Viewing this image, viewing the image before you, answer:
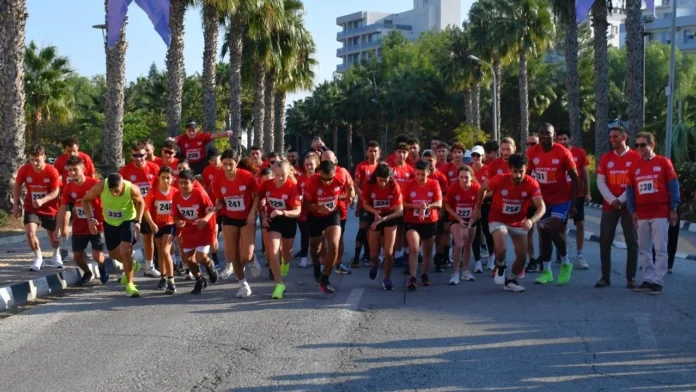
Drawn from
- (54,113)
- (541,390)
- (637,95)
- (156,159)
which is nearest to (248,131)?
(54,113)

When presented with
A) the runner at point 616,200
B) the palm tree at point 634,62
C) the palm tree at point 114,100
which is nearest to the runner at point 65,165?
the palm tree at point 114,100

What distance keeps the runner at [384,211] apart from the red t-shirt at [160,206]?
8.00ft

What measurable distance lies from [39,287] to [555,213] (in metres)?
6.71

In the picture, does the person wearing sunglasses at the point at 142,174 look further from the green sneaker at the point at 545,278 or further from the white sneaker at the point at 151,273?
the green sneaker at the point at 545,278

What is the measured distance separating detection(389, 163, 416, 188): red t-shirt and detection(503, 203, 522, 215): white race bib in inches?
72.4

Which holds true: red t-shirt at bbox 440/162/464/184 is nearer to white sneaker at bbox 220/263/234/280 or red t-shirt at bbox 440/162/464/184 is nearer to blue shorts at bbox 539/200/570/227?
blue shorts at bbox 539/200/570/227

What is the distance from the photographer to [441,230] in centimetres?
1331

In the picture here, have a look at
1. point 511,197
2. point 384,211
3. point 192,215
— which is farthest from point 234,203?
point 511,197

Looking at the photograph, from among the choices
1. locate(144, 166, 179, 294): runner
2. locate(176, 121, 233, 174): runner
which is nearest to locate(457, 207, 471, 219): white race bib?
locate(144, 166, 179, 294): runner

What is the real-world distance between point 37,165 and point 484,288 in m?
6.45

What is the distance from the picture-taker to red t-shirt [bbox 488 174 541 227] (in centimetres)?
1096

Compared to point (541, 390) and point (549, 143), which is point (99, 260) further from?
point (541, 390)

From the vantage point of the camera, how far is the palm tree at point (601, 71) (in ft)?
104

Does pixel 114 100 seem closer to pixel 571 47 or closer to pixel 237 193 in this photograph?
pixel 237 193
